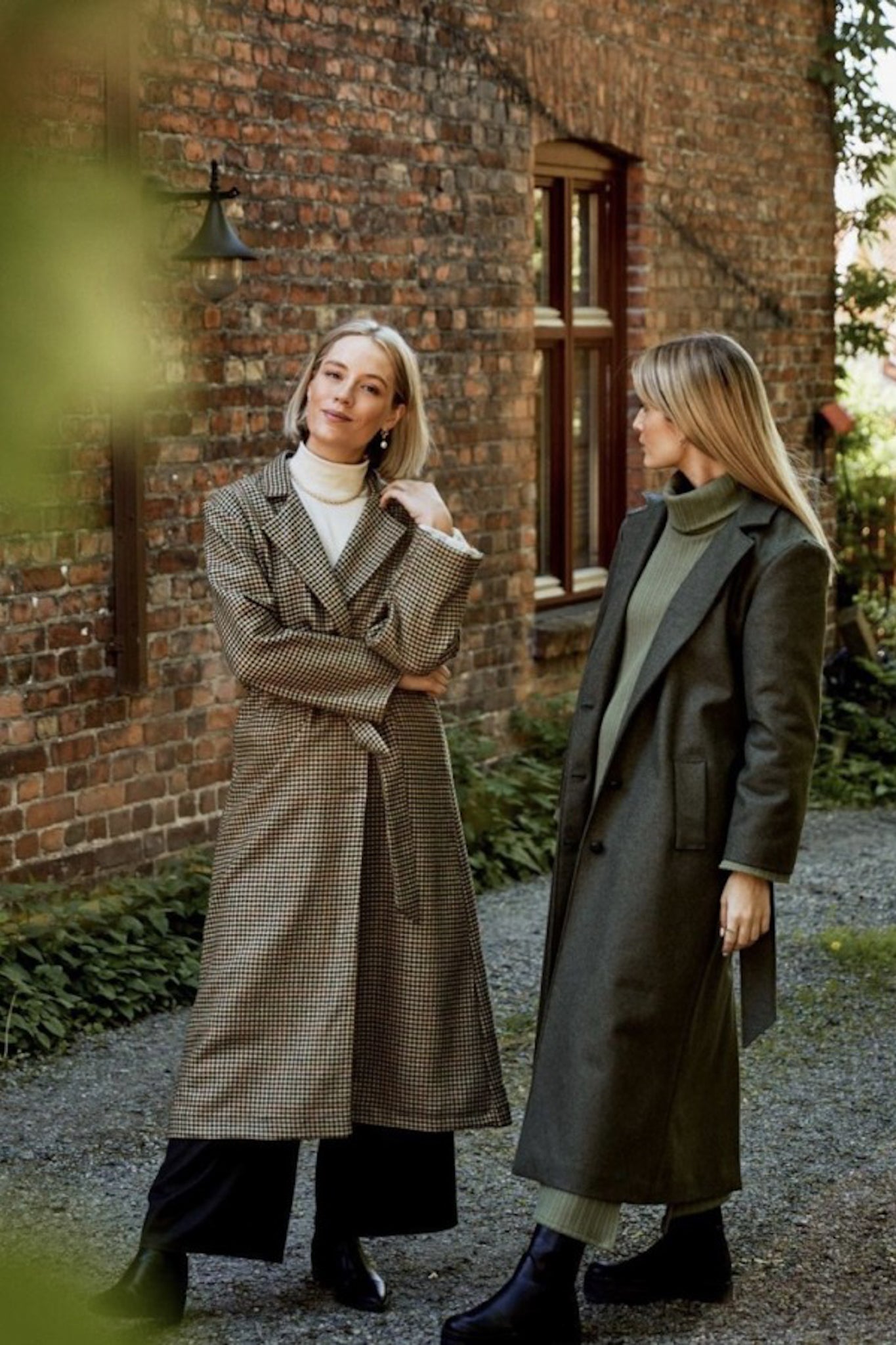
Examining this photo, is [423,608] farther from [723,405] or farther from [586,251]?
[586,251]

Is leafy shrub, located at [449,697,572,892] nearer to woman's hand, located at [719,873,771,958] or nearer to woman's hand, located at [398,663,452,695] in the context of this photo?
woman's hand, located at [398,663,452,695]

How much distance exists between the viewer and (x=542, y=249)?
9.52 m

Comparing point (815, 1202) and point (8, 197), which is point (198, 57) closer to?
point (8, 197)

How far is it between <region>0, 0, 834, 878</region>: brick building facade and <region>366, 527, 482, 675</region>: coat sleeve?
32.4 inches

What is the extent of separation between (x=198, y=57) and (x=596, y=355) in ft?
30.9

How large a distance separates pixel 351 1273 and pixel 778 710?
4.18 ft

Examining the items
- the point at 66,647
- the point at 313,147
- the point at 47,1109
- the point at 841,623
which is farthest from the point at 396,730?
the point at 841,623

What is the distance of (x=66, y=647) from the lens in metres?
6.31

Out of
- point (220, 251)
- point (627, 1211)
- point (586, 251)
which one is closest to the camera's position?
point (627, 1211)

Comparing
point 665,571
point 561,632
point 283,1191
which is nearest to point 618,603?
point 665,571

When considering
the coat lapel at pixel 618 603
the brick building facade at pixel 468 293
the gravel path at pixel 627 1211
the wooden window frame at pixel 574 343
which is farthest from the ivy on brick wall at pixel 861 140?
the coat lapel at pixel 618 603

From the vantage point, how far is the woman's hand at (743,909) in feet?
11.3

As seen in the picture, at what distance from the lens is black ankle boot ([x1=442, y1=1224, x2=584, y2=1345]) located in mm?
3404

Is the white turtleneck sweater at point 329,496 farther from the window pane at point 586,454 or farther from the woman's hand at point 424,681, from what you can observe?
the window pane at point 586,454
